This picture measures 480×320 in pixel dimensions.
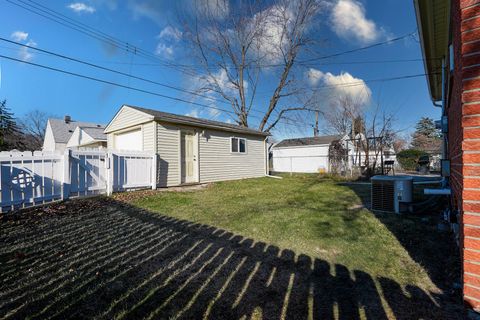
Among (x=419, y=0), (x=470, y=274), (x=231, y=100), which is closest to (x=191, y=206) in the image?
(x=470, y=274)

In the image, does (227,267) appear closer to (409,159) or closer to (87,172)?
(87,172)

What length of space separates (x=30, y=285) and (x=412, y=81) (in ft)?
53.9

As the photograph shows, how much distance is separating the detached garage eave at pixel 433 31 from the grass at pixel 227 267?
347 cm

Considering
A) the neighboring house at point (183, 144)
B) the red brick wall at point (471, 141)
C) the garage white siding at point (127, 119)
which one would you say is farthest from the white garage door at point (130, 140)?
the red brick wall at point (471, 141)

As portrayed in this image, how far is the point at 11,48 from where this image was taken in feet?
26.1

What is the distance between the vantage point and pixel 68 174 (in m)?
5.64

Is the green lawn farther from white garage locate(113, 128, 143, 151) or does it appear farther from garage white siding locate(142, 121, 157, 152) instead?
white garage locate(113, 128, 143, 151)

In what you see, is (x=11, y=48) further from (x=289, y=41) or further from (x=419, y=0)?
(x=289, y=41)

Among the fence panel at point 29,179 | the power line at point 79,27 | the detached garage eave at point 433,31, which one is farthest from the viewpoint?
the power line at point 79,27

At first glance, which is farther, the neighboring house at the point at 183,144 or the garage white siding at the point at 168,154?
the neighboring house at the point at 183,144

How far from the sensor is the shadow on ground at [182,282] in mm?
1700

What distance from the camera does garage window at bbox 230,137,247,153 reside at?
11.7m

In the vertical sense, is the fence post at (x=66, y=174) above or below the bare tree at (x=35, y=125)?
below

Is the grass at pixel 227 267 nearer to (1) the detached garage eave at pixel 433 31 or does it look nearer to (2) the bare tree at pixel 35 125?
(1) the detached garage eave at pixel 433 31
